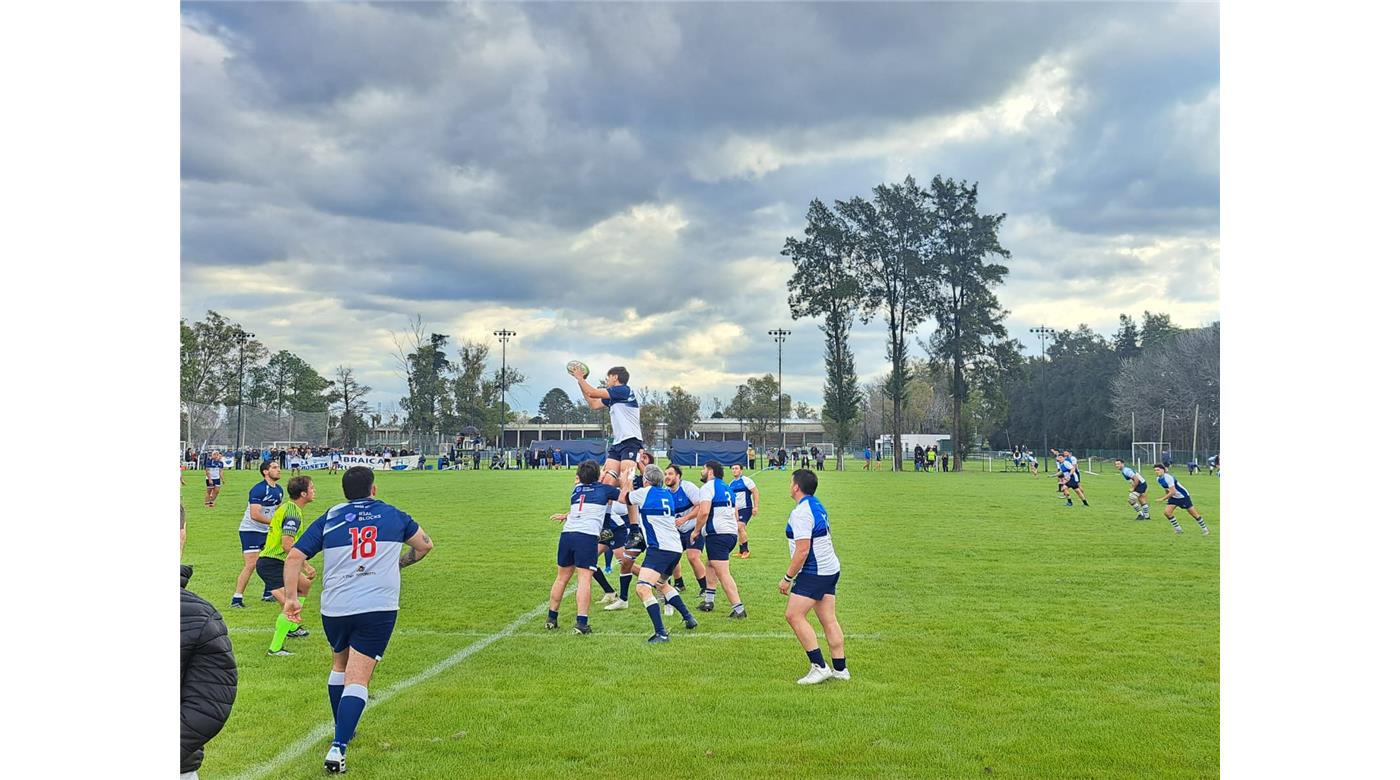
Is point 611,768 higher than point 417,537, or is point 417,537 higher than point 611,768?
point 417,537

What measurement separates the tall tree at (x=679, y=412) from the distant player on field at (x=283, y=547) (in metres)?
73.5

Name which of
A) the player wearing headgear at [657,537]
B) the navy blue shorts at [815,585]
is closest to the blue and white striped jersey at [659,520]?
the player wearing headgear at [657,537]

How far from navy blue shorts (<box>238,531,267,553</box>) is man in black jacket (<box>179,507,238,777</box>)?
7974 mm

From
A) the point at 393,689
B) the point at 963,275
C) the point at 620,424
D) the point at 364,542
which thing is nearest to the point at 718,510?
the point at 620,424

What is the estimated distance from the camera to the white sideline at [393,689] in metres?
5.75

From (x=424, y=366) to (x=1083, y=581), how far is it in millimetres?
43193

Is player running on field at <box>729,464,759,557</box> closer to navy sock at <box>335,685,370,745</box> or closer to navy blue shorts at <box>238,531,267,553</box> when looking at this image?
navy blue shorts at <box>238,531,267,553</box>

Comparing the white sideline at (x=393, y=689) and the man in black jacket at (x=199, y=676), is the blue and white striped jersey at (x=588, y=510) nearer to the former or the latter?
the white sideline at (x=393, y=689)

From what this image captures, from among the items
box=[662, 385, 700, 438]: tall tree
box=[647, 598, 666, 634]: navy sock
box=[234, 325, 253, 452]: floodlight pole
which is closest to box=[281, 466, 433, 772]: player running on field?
box=[647, 598, 666, 634]: navy sock
